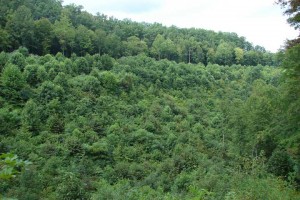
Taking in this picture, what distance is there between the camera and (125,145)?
33.8m

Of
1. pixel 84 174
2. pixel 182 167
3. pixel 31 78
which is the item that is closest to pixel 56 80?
pixel 31 78

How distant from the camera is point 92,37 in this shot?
186 feet

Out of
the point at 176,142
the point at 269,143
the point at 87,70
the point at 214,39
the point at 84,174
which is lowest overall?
the point at 84,174

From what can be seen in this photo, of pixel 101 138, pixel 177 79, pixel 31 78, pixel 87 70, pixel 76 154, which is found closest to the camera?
pixel 76 154

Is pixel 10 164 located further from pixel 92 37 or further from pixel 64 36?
pixel 92 37

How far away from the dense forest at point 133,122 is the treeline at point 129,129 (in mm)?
121

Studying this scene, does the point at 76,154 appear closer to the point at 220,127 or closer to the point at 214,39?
the point at 220,127

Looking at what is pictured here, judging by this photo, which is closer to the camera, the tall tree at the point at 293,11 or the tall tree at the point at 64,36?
the tall tree at the point at 293,11

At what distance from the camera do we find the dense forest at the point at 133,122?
1381cm

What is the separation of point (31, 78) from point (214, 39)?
68.2m

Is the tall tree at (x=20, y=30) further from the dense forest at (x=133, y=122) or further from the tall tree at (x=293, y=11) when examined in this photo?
the tall tree at (x=293, y=11)

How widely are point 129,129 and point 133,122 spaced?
2.34m

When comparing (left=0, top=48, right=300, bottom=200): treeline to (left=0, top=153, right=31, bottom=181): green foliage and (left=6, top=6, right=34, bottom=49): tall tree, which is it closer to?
(left=6, top=6, right=34, bottom=49): tall tree

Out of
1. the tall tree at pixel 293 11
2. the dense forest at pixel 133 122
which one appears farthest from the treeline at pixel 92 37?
the tall tree at pixel 293 11
